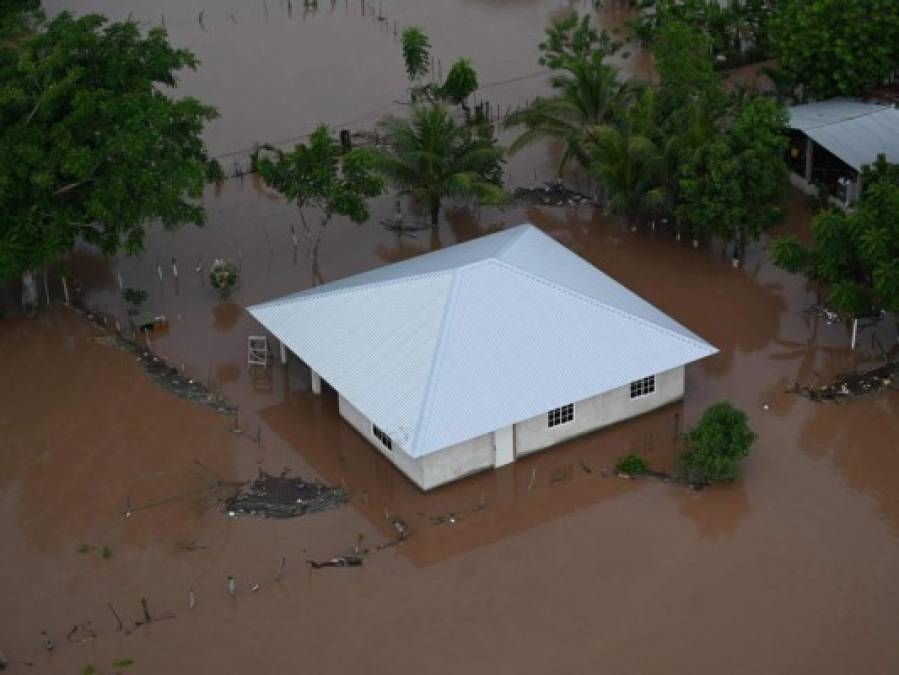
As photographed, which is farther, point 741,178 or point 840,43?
point 840,43

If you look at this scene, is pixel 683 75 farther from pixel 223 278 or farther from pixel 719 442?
pixel 719 442

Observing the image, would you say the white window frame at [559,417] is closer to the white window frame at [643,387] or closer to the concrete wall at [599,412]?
the concrete wall at [599,412]

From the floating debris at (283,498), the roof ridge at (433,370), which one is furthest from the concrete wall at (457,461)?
the floating debris at (283,498)

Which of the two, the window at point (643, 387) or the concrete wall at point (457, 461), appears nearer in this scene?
the concrete wall at point (457, 461)

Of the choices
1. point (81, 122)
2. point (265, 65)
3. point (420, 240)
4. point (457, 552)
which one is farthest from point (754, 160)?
point (265, 65)

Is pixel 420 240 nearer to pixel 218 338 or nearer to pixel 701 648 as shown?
pixel 218 338

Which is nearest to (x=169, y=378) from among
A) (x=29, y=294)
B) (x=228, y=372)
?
(x=228, y=372)
